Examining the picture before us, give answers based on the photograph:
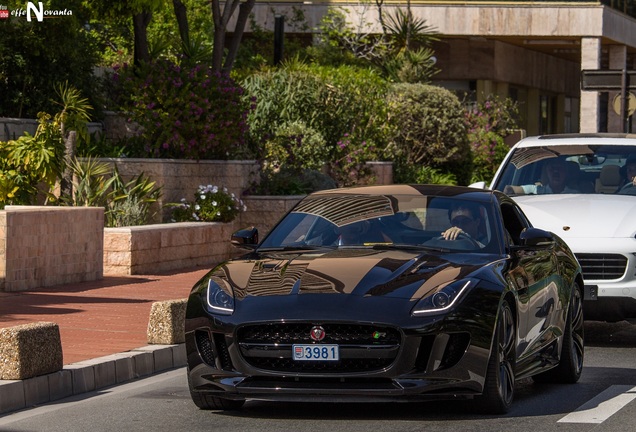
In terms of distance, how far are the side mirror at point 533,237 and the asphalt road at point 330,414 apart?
1061 millimetres

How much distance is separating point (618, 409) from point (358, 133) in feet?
72.3

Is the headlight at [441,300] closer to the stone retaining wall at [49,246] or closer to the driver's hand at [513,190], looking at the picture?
the driver's hand at [513,190]

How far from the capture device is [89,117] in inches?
910

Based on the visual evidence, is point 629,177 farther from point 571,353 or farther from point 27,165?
point 27,165

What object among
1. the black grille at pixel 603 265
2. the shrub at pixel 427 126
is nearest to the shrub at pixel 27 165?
the black grille at pixel 603 265

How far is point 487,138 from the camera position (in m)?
39.6

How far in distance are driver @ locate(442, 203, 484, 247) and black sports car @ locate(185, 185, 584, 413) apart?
0.4 inches

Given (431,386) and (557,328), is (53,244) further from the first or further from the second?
(431,386)

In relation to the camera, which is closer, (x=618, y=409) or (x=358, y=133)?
(x=618, y=409)

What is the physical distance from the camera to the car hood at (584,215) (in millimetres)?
13828

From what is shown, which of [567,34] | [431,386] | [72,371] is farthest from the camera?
[567,34]

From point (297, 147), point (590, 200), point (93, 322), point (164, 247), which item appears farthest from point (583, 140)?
point (297, 147)

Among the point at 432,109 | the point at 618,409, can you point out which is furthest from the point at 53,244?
the point at 432,109

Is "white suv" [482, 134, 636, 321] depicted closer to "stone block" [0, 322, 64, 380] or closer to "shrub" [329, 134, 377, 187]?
"stone block" [0, 322, 64, 380]
